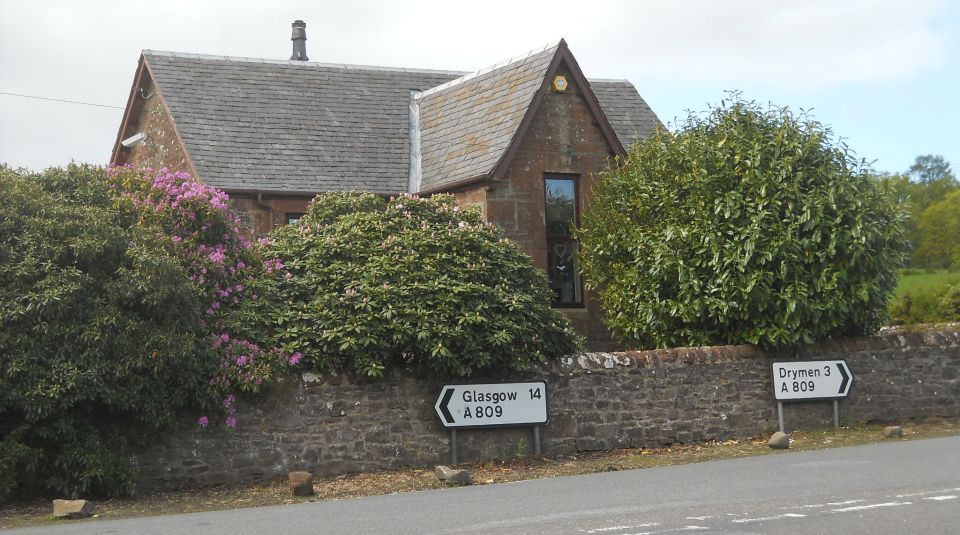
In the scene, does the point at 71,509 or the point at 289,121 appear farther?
the point at 289,121

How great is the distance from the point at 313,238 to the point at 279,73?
11.5 metres

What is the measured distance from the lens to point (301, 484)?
42.7ft

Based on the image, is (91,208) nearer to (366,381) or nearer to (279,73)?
(366,381)

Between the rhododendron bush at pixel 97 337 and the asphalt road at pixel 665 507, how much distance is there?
5.53 ft

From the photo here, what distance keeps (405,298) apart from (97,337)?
395 cm

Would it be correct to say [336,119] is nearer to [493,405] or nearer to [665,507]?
[493,405]

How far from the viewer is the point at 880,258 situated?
1761 cm

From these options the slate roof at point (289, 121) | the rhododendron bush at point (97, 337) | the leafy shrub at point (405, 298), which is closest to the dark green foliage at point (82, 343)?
the rhododendron bush at point (97, 337)

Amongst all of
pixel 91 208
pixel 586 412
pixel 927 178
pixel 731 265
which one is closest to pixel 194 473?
pixel 91 208

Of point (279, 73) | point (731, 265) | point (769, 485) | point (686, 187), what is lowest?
point (769, 485)

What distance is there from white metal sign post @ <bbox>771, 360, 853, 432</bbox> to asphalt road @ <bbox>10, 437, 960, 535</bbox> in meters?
3.68

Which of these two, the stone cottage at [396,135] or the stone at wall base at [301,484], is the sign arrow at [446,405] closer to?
the stone at wall base at [301,484]

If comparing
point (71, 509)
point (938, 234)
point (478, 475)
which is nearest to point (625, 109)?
point (478, 475)

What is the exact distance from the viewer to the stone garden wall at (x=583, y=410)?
14.2 metres
